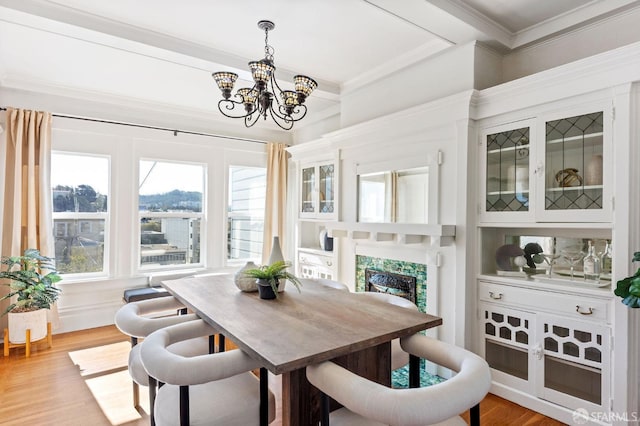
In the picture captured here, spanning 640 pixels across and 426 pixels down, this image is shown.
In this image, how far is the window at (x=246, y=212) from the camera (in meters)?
5.24

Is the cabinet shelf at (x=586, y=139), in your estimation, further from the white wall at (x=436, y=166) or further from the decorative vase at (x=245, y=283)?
the decorative vase at (x=245, y=283)

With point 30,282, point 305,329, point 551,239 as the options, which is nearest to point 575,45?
point 551,239

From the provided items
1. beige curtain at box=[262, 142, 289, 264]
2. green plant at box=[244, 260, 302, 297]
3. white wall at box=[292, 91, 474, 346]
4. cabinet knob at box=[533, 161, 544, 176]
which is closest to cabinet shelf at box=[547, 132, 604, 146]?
cabinet knob at box=[533, 161, 544, 176]

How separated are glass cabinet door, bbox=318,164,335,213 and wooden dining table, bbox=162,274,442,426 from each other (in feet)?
6.43

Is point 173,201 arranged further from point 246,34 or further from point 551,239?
point 551,239

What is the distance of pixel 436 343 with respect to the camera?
1.61 metres

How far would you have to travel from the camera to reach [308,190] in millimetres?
4582

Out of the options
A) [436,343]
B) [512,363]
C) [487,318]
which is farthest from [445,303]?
[436,343]

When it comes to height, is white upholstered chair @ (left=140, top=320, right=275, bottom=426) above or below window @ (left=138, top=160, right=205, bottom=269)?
below

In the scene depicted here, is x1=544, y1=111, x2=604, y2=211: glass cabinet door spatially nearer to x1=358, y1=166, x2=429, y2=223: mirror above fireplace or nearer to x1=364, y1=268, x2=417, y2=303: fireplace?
x1=358, y1=166, x2=429, y2=223: mirror above fireplace

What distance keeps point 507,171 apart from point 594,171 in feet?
1.73

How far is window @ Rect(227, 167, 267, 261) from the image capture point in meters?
5.24

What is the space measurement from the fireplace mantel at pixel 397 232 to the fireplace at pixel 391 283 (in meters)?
0.34

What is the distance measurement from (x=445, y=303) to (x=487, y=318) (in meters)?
0.32
